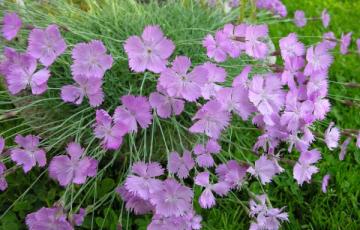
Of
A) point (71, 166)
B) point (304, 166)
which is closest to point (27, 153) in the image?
point (71, 166)

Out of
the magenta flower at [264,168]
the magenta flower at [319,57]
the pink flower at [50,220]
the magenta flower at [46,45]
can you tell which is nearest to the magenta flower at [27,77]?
the magenta flower at [46,45]

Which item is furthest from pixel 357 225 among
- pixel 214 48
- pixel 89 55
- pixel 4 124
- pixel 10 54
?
pixel 4 124

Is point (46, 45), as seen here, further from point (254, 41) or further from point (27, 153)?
point (254, 41)

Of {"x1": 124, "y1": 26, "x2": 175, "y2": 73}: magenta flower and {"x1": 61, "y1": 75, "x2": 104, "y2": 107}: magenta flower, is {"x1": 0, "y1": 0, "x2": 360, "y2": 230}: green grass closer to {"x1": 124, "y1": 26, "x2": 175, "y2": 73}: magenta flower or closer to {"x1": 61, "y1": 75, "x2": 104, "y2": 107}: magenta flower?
{"x1": 61, "y1": 75, "x2": 104, "y2": 107}: magenta flower

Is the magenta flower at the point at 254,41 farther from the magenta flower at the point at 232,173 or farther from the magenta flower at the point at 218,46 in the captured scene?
the magenta flower at the point at 232,173

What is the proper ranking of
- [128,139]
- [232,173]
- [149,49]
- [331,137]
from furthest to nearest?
[128,139]
[331,137]
[232,173]
[149,49]

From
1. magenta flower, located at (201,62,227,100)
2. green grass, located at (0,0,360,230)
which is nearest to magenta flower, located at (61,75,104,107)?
green grass, located at (0,0,360,230)
